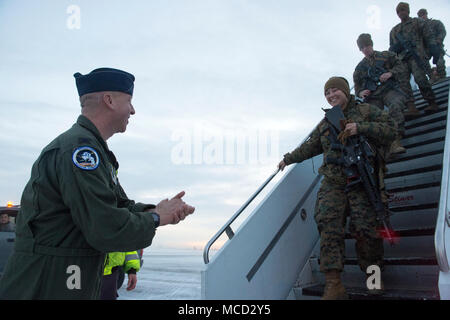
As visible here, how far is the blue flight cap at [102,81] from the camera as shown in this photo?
1509 millimetres

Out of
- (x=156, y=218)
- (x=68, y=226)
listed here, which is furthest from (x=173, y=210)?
(x=68, y=226)

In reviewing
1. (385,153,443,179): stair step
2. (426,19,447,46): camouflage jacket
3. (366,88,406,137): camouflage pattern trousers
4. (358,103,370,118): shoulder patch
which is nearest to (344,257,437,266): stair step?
(358,103,370,118): shoulder patch

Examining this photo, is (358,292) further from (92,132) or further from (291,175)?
(92,132)

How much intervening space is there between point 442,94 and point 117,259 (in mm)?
5571

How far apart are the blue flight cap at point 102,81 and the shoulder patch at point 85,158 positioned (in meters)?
0.40

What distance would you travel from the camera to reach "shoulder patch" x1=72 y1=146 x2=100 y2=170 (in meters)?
1.18

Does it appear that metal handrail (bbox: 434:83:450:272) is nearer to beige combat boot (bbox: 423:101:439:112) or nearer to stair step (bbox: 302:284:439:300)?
stair step (bbox: 302:284:439:300)

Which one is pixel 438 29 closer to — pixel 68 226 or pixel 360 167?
pixel 360 167

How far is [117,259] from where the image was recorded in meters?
2.48

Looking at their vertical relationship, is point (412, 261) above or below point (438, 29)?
below

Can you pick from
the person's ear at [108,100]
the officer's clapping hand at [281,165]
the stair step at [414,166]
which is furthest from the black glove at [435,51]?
the person's ear at [108,100]

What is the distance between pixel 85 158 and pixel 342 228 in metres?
2.01

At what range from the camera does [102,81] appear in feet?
4.97
